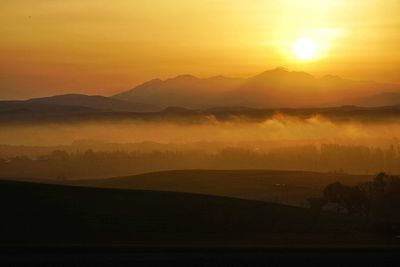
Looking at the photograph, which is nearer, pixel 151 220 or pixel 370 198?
pixel 151 220

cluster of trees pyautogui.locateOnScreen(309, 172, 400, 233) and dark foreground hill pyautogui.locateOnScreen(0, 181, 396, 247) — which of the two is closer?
dark foreground hill pyautogui.locateOnScreen(0, 181, 396, 247)

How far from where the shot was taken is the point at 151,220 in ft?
69.8

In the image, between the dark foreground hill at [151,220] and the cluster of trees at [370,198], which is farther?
the cluster of trees at [370,198]

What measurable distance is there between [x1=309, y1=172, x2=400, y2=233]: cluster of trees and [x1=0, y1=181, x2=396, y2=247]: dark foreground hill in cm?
341

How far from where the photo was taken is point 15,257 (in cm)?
1208

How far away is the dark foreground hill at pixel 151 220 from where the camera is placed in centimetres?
1912

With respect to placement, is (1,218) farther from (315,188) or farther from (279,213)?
(315,188)

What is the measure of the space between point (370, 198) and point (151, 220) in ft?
40.4

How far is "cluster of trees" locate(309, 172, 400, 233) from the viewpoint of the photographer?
2737 centimetres

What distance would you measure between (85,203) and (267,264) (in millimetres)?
12106

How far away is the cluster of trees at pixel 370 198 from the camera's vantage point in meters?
27.4

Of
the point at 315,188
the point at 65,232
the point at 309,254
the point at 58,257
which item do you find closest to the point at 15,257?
the point at 58,257

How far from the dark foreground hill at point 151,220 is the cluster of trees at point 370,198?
341cm

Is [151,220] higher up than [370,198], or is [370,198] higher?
[370,198]
